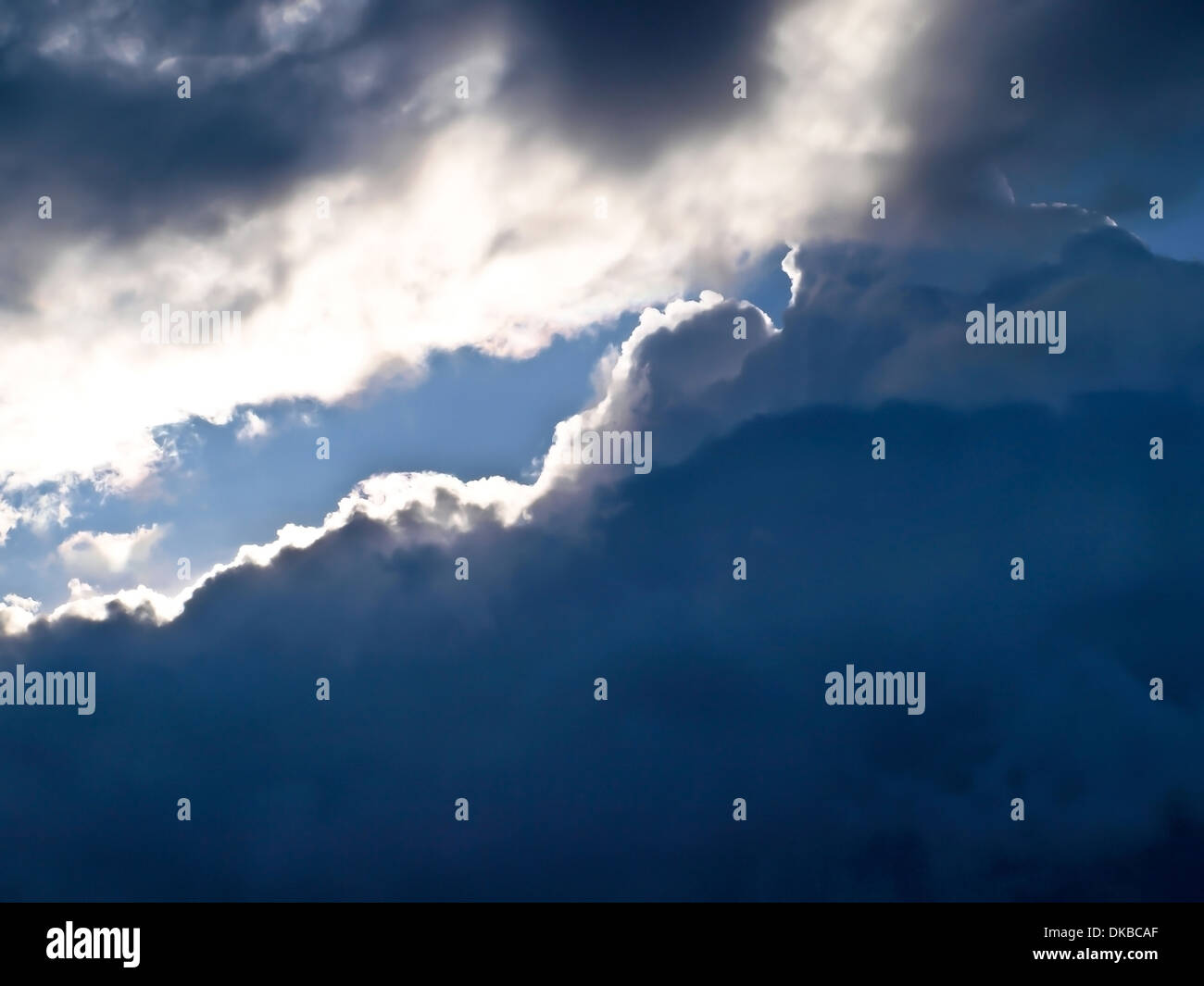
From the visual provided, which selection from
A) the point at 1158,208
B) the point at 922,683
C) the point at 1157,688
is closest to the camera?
the point at 1158,208

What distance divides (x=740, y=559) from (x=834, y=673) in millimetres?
12973

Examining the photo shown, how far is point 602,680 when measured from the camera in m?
60.1

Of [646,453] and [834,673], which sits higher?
[646,453]

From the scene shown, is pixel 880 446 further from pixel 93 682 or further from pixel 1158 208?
pixel 93 682

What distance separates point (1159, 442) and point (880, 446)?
2470 centimetres

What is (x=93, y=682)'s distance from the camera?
6009 centimetres
